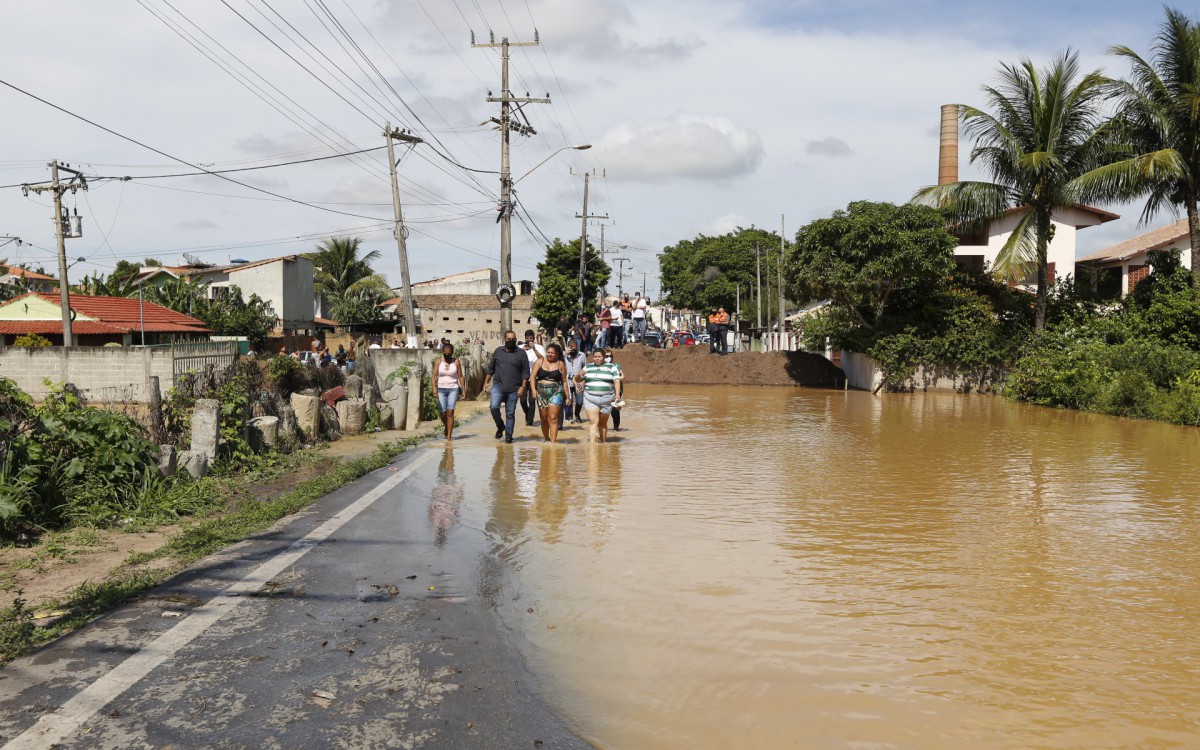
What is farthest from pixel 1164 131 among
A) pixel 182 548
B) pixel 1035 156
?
pixel 182 548

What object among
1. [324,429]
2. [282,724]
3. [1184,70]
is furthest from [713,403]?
[282,724]

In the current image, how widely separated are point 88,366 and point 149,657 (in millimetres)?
23349

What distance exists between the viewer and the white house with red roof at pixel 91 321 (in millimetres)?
40531

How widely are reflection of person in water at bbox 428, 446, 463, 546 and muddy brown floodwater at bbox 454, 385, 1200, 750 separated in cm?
20

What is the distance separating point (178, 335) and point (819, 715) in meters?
45.8

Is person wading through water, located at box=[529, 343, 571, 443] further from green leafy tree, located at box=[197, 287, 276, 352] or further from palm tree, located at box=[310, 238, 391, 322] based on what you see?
palm tree, located at box=[310, 238, 391, 322]

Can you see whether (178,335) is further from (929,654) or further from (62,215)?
(929,654)

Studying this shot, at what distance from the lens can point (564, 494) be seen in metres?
10.7

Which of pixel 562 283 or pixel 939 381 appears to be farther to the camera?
pixel 562 283

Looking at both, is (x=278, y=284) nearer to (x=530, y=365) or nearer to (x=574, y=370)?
(x=530, y=365)

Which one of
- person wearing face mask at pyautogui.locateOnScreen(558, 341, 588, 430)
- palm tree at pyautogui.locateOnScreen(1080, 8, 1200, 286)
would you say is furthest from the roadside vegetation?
person wearing face mask at pyautogui.locateOnScreen(558, 341, 588, 430)

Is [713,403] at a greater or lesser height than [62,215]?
lesser

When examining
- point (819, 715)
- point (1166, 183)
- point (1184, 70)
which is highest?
point (1184, 70)

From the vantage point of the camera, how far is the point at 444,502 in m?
10.2
